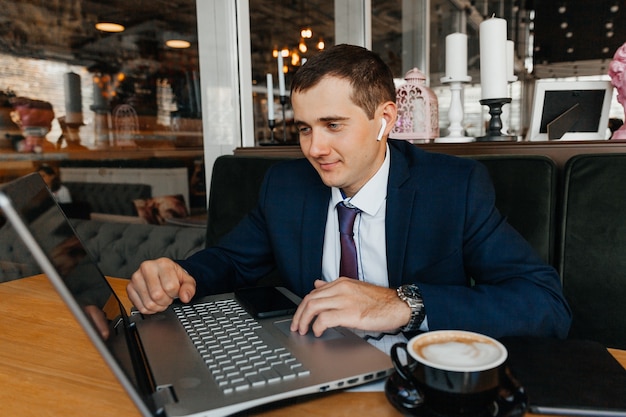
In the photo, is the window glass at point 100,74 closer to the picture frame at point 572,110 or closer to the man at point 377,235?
the man at point 377,235

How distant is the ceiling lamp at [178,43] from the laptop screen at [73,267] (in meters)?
2.16

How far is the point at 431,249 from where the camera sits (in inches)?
42.8

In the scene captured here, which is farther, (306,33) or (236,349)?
(306,33)

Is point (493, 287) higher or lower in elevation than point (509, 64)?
lower

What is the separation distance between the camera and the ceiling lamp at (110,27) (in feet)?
8.93

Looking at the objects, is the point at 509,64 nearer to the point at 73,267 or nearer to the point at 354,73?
the point at 354,73

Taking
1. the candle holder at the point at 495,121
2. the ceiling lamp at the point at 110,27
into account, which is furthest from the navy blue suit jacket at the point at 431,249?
the ceiling lamp at the point at 110,27

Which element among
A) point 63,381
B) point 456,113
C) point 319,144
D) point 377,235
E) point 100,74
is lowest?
point 63,381

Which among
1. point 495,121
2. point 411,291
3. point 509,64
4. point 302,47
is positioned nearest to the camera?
point 411,291

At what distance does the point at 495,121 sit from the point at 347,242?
2.64 ft

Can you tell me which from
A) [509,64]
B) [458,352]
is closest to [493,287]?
[458,352]

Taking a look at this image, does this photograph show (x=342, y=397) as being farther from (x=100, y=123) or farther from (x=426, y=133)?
(x=100, y=123)

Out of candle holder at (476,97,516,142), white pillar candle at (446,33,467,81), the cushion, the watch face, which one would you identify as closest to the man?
the watch face

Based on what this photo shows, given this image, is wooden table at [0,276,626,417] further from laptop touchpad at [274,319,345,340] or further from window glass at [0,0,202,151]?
window glass at [0,0,202,151]
